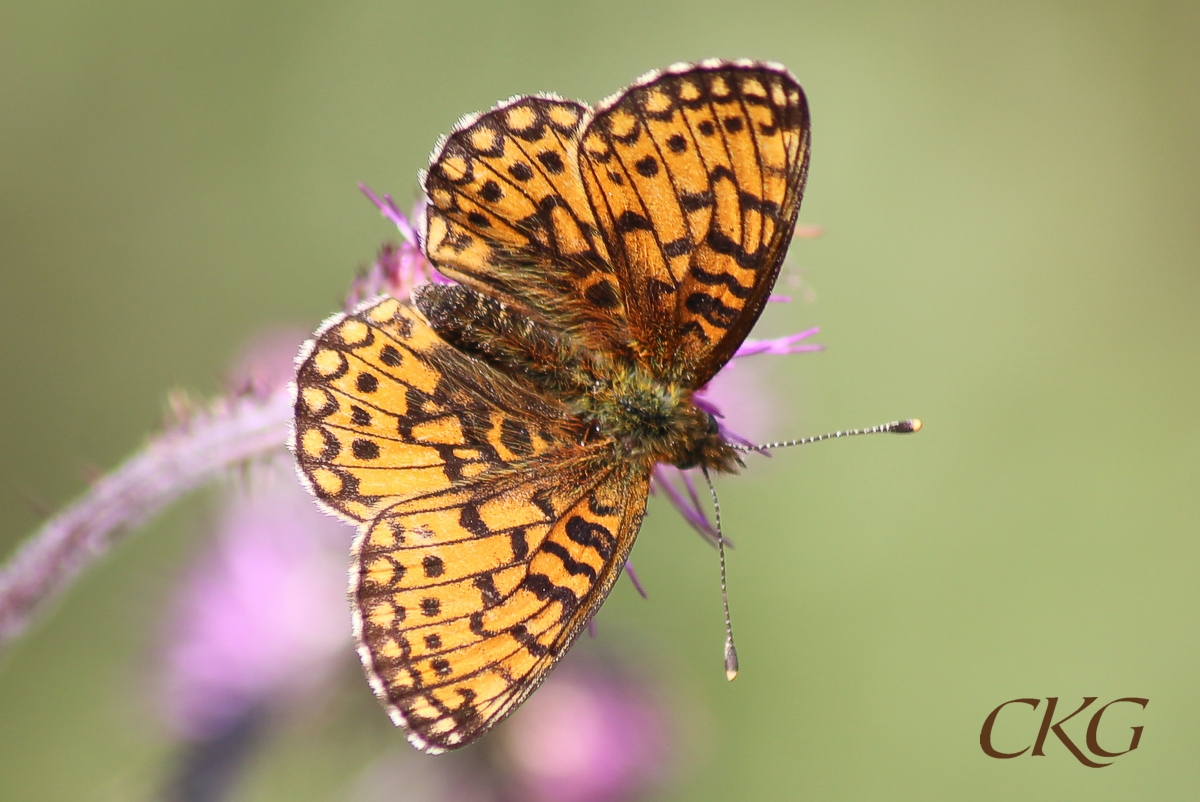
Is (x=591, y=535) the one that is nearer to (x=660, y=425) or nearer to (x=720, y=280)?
(x=660, y=425)

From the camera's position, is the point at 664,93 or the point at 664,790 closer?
the point at 664,93

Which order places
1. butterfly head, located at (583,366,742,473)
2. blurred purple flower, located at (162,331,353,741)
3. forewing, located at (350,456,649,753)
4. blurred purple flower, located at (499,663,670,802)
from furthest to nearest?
blurred purple flower, located at (162,331,353,741), blurred purple flower, located at (499,663,670,802), butterfly head, located at (583,366,742,473), forewing, located at (350,456,649,753)

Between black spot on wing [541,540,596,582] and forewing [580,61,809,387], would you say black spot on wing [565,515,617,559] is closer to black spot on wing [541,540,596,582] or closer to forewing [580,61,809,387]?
black spot on wing [541,540,596,582]

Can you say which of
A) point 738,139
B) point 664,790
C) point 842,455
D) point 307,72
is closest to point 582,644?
point 664,790

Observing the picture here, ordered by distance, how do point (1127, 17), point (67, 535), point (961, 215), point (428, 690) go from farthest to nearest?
point (1127, 17) < point (961, 215) < point (67, 535) < point (428, 690)

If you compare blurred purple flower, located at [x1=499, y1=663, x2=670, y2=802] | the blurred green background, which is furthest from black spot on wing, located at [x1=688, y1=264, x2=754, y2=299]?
the blurred green background

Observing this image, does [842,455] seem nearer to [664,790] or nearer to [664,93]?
[664,790]

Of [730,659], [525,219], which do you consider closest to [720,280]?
[525,219]

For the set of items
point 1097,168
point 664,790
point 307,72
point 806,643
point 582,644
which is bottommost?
point 806,643
